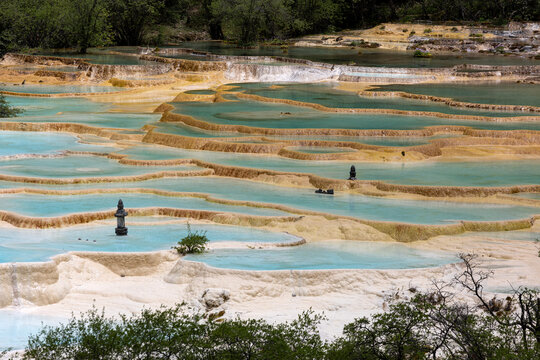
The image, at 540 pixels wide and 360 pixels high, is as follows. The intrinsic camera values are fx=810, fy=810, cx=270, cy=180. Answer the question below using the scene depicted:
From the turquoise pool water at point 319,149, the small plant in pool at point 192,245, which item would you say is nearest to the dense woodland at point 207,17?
the turquoise pool water at point 319,149

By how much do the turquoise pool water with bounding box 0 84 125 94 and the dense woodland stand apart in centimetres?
595

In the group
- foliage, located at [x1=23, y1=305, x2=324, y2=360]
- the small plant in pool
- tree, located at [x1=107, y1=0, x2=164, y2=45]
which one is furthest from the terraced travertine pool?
tree, located at [x1=107, y1=0, x2=164, y2=45]

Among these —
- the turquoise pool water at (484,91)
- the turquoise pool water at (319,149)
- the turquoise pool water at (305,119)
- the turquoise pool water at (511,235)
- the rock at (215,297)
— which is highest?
the turquoise pool water at (484,91)

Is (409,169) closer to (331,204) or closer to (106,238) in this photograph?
(331,204)

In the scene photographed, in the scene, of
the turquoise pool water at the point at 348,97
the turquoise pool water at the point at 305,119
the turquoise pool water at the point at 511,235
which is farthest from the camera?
the turquoise pool water at the point at 348,97

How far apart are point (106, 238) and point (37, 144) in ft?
29.6

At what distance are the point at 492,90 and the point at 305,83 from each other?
7.23 m

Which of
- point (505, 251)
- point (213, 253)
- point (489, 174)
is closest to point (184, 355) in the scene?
point (213, 253)

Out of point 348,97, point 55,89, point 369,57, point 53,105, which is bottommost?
point 53,105

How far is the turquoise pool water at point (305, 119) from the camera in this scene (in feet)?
67.8

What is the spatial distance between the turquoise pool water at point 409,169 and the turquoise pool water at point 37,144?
168 cm

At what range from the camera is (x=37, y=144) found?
785 inches

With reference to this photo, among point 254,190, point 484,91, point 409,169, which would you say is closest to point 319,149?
point 409,169

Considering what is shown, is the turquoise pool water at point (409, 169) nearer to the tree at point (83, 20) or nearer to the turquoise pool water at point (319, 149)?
the turquoise pool water at point (319, 149)
